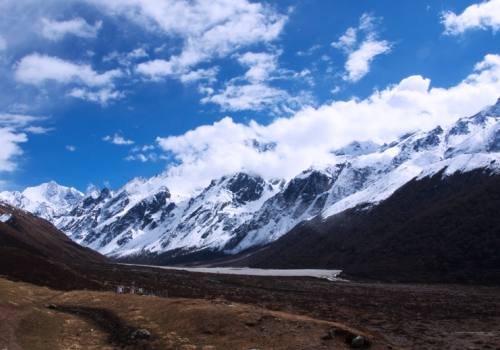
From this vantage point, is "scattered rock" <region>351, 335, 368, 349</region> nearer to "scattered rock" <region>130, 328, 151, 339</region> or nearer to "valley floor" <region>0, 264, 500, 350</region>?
"valley floor" <region>0, 264, 500, 350</region>

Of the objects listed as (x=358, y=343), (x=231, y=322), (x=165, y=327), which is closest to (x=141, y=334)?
(x=165, y=327)

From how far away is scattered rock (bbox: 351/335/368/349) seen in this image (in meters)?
43.6

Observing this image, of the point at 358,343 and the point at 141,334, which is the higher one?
the point at 141,334

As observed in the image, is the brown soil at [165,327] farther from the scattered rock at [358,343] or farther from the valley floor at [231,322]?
the scattered rock at [358,343]

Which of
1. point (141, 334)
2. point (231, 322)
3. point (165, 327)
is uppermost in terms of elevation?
point (231, 322)

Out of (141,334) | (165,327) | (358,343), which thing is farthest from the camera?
(165,327)

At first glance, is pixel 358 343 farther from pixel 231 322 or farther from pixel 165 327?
pixel 165 327

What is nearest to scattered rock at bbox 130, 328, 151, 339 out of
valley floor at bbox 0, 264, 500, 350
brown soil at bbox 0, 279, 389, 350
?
brown soil at bbox 0, 279, 389, 350

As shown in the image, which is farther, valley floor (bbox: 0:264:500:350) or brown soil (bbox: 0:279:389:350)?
valley floor (bbox: 0:264:500:350)

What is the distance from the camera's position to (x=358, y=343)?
43688mm

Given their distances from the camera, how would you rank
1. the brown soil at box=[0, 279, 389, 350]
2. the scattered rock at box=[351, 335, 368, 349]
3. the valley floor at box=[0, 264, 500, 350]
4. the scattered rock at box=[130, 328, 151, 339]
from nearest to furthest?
1. the scattered rock at box=[351, 335, 368, 349]
2. the brown soil at box=[0, 279, 389, 350]
3. the valley floor at box=[0, 264, 500, 350]
4. the scattered rock at box=[130, 328, 151, 339]

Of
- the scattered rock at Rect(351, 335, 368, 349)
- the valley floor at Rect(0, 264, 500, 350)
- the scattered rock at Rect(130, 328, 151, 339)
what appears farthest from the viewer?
the scattered rock at Rect(130, 328, 151, 339)

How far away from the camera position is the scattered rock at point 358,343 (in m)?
43.6

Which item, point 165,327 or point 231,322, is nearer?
point 231,322
